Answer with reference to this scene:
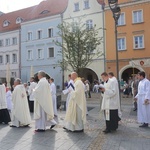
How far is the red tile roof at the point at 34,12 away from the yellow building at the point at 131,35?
933 centimetres

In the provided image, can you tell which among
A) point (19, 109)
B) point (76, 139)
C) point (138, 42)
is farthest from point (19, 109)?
point (138, 42)

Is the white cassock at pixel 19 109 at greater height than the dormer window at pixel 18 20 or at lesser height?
lesser

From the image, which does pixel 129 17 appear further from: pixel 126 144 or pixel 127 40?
pixel 126 144

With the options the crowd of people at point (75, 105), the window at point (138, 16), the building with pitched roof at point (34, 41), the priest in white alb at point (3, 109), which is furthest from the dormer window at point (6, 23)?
the crowd of people at point (75, 105)

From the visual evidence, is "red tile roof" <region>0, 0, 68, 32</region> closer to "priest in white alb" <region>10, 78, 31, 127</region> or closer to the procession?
the procession

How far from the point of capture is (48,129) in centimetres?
834

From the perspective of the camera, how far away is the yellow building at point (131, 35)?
2834 cm

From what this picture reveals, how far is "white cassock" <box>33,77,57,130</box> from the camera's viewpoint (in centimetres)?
800

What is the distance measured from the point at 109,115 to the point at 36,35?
31.6 meters

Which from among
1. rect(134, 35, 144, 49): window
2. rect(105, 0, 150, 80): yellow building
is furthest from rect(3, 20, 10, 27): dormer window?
rect(134, 35, 144, 49): window

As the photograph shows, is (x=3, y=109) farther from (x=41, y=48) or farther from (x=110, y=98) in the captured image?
(x=41, y=48)

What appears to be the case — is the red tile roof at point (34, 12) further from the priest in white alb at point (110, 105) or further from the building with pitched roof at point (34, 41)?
the priest in white alb at point (110, 105)

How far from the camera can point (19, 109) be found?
8781 mm

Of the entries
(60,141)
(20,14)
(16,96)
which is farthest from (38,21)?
(60,141)
